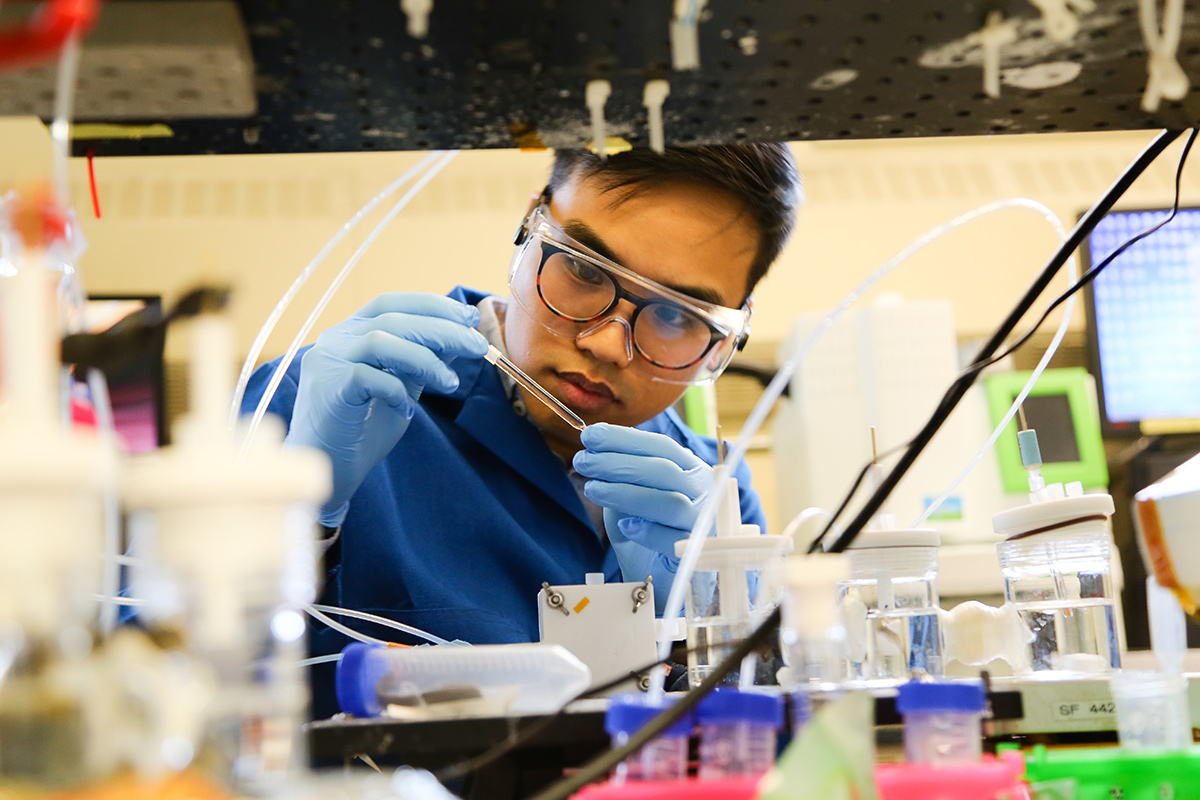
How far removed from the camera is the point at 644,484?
1540 mm

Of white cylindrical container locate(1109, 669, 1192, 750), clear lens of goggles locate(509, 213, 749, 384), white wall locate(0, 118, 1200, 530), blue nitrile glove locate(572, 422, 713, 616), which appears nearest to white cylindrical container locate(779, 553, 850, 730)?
white cylindrical container locate(1109, 669, 1192, 750)

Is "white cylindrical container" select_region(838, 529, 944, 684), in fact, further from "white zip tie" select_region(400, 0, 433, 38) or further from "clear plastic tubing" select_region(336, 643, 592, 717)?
"white zip tie" select_region(400, 0, 433, 38)

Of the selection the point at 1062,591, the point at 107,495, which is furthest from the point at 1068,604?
the point at 107,495

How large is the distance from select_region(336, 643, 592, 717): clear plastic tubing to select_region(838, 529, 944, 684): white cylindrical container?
31 centimetres

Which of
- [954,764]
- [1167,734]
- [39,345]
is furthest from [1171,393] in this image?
[39,345]

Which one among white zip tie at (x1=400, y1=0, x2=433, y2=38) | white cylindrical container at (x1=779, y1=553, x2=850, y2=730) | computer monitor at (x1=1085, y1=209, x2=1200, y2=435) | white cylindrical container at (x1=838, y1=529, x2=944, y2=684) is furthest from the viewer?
computer monitor at (x1=1085, y1=209, x2=1200, y2=435)

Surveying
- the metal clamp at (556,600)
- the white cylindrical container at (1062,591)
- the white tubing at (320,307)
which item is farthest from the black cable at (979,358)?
the white tubing at (320,307)

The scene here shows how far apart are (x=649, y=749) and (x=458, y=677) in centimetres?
26

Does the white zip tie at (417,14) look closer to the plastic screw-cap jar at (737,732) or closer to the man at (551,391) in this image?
the plastic screw-cap jar at (737,732)

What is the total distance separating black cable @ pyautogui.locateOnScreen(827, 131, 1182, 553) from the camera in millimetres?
797

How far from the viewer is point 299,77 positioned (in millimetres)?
783

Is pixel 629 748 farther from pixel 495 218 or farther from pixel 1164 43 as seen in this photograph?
pixel 495 218

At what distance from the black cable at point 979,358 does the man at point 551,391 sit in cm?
69

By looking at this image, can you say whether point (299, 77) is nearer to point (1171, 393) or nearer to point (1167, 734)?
point (1167, 734)
